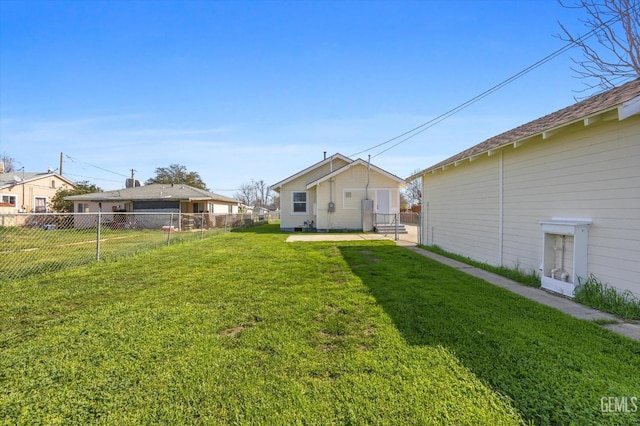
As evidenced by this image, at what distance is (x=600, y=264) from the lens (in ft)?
14.7

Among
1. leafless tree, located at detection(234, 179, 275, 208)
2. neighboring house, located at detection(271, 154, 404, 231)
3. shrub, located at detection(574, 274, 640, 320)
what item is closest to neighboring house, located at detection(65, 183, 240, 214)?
neighboring house, located at detection(271, 154, 404, 231)

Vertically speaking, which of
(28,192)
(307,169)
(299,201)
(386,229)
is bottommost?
(386,229)

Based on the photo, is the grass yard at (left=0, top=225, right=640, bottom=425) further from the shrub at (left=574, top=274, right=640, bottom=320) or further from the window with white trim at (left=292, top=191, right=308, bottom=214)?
the window with white trim at (left=292, top=191, right=308, bottom=214)

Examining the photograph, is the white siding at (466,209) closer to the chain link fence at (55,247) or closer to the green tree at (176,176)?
the chain link fence at (55,247)

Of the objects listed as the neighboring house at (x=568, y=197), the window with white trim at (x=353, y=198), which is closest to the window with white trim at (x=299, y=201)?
the window with white trim at (x=353, y=198)

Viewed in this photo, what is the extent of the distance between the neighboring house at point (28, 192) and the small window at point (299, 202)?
21818 millimetres

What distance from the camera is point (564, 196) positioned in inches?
206

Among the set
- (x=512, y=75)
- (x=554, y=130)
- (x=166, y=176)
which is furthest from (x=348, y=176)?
(x=166, y=176)

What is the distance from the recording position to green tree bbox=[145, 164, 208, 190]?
44.2 meters

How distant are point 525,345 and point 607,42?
8.84m

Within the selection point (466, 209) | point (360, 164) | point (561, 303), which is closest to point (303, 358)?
point (561, 303)

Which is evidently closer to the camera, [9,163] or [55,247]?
[55,247]

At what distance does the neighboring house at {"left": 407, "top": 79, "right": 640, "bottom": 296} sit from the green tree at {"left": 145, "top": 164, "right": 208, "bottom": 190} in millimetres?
42110

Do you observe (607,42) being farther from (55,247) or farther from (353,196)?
(55,247)
